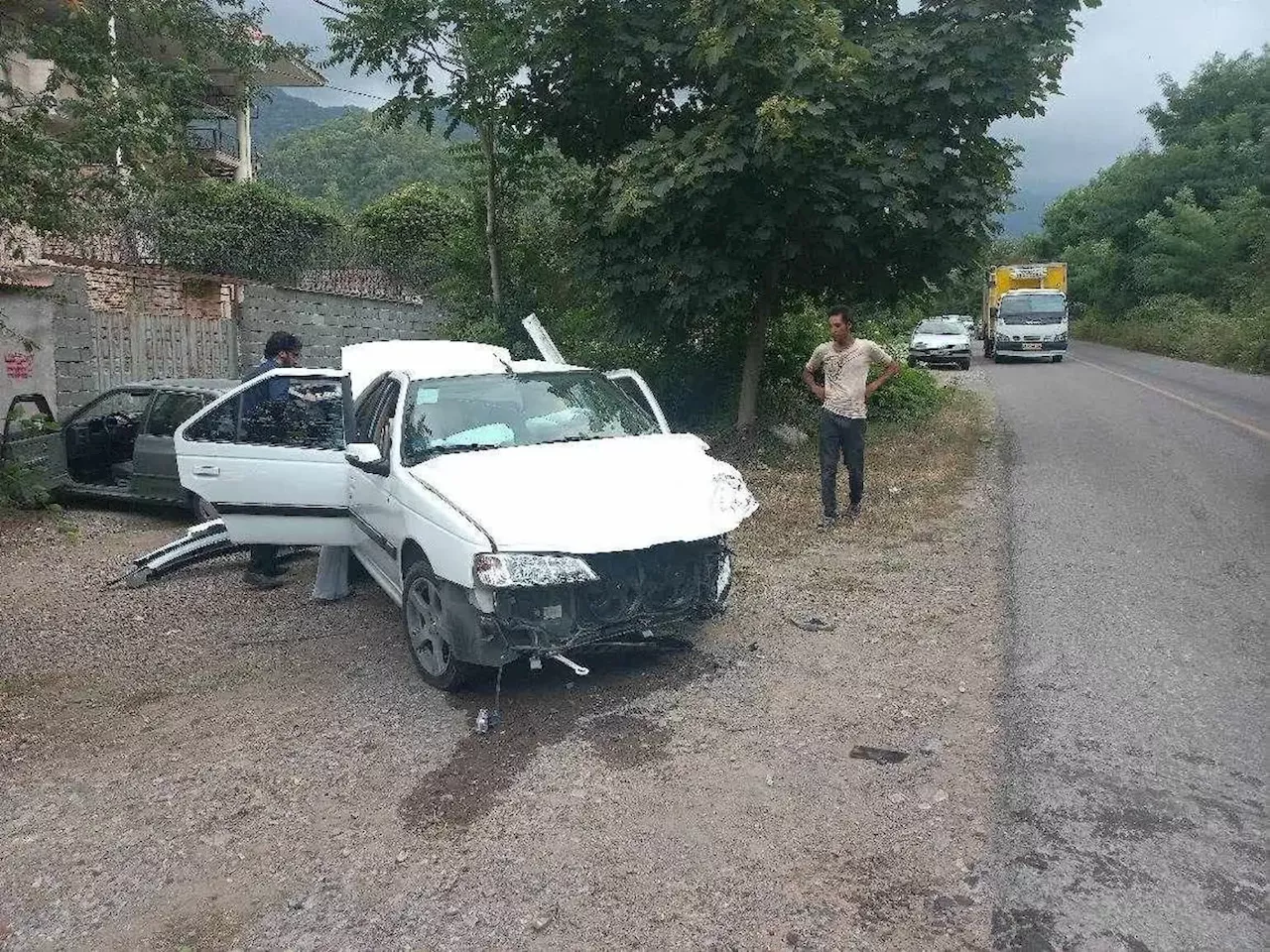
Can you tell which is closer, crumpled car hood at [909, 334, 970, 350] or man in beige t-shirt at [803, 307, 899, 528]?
man in beige t-shirt at [803, 307, 899, 528]

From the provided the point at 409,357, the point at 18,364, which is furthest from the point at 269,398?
the point at 18,364

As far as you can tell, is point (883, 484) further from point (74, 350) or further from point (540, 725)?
point (74, 350)

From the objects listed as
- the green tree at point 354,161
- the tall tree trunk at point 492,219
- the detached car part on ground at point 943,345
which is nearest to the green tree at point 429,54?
the tall tree trunk at point 492,219

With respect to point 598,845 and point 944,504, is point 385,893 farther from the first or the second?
point 944,504

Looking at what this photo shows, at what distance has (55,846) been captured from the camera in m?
3.82

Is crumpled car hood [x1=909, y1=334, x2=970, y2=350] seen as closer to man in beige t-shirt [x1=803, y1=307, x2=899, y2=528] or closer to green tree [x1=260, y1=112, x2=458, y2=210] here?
man in beige t-shirt [x1=803, y1=307, x2=899, y2=528]

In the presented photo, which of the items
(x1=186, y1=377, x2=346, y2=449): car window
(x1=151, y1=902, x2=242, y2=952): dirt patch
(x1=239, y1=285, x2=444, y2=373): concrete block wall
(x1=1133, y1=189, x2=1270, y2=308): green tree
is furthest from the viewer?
(x1=1133, y1=189, x2=1270, y2=308): green tree

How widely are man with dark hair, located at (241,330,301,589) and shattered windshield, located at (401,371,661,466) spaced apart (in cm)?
155

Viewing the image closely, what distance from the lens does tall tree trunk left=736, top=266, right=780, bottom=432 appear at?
12.2 meters

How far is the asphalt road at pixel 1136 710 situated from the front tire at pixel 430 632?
Result: 254cm

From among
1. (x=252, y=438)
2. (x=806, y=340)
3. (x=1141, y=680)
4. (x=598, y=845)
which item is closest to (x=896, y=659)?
(x=1141, y=680)

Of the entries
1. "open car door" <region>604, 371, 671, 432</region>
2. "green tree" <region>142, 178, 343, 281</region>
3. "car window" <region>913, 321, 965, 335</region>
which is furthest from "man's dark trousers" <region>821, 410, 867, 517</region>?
"car window" <region>913, 321, 965, 335</region>

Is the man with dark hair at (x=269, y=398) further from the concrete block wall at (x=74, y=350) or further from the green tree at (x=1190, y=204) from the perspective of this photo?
the green tree at (x=1190, y=204)

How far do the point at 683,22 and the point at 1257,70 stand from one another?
45.3 meters
